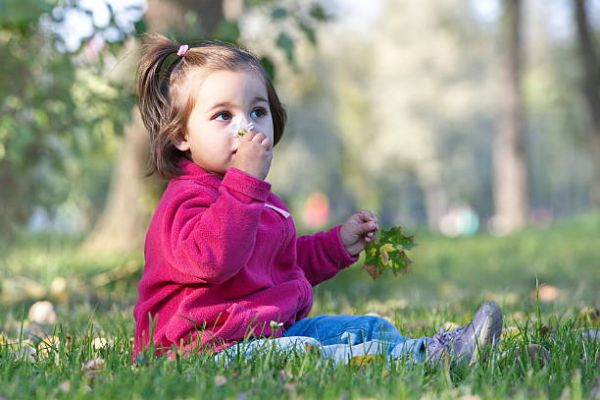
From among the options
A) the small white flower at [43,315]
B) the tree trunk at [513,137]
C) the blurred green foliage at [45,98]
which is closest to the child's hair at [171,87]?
the small white flower at [43,315]

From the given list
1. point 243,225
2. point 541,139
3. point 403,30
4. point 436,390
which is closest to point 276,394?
point 436,390

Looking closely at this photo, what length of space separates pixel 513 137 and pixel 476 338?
1727cm

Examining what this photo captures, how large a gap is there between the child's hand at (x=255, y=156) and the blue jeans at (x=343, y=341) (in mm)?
492

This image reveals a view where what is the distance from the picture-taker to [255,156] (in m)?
2.65

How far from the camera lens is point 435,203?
4934 centimetres

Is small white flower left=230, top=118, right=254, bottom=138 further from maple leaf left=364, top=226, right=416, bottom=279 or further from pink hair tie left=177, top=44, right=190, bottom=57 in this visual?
maple leaf left=364, top=226, right=416, bottom=279

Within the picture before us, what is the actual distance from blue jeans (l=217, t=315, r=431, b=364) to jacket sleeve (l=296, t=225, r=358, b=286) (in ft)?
0.87

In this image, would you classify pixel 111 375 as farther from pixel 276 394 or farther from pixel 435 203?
pixel 435 203

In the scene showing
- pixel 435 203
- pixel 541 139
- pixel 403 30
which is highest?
pixel 403 30

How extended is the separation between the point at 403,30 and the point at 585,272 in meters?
36.1

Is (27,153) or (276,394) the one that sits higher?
(27,153)

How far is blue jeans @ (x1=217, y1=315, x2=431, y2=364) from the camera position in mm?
2516

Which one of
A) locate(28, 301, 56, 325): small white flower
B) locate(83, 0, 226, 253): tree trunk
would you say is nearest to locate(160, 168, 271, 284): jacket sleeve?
locate(28, 301, 56, 325): small white flower

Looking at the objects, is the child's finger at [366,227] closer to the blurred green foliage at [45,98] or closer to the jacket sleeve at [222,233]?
the jacket sleeve at [222,233]
